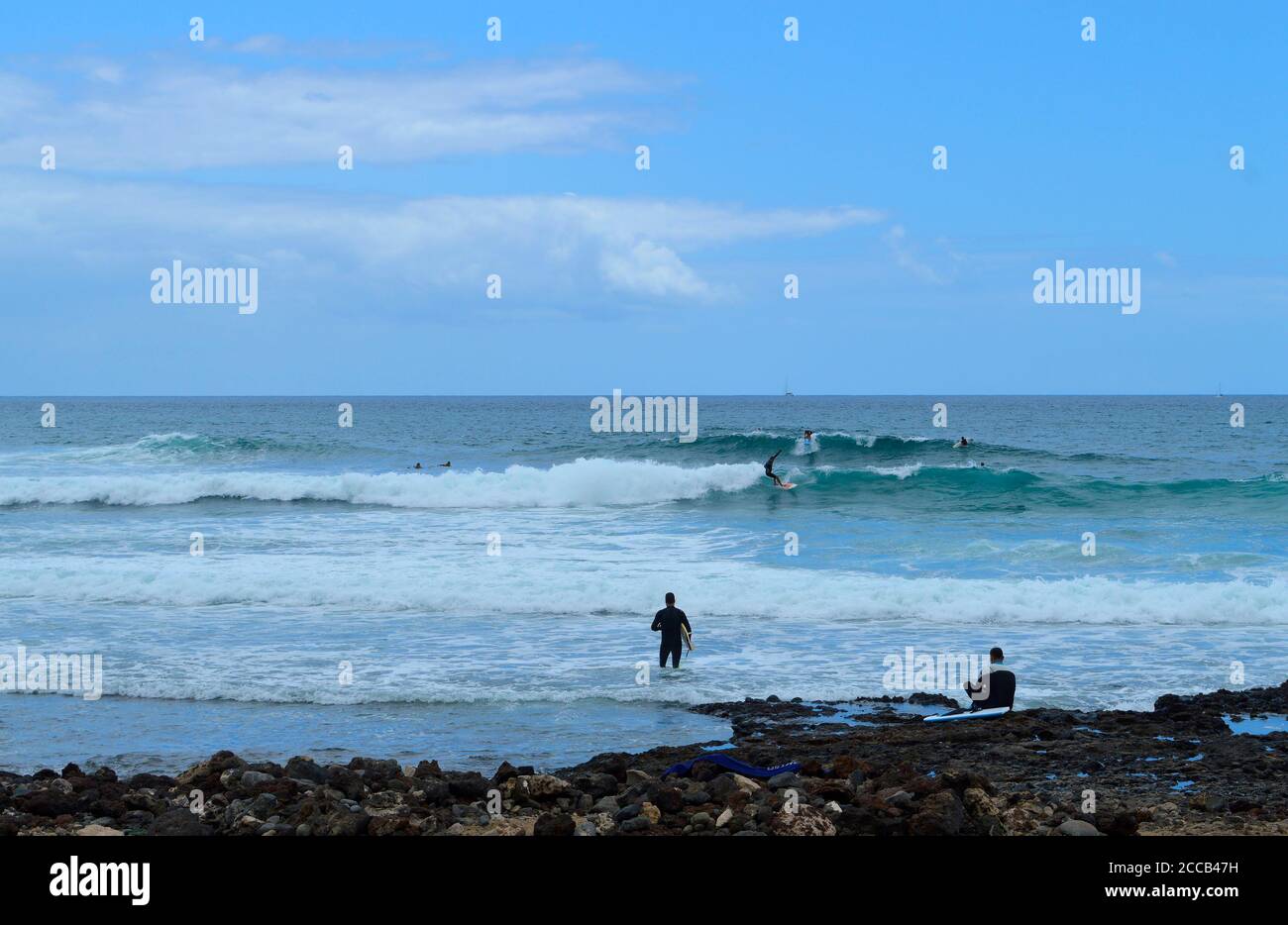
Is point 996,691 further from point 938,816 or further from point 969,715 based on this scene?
point 938,816

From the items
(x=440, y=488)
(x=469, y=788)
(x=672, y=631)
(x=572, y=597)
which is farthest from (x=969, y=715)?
(x=440, y=488)

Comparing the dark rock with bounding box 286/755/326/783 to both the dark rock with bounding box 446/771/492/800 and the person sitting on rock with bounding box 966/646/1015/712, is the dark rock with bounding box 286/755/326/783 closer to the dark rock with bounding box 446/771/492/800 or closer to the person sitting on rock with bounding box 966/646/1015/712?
the dark rock with bounding box 446/771/492/800

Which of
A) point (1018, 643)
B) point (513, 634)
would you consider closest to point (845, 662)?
point (1018, 643)

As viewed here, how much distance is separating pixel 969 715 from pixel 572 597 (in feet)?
26.8

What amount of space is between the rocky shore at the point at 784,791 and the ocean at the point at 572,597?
4.62 feet

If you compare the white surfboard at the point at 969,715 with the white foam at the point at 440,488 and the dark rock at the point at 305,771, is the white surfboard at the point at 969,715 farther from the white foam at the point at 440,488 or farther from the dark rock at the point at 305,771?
the white foam at the point at 440,488

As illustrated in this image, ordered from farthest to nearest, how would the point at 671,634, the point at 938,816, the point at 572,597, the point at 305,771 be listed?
the point at 572,597, the point at 671,634, the point at 305,771, the point at 938,816

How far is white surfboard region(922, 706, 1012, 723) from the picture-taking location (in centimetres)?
1146

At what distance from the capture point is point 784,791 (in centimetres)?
781

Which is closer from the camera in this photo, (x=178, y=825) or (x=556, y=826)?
(x=556, y=826)

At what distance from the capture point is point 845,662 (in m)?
14.5

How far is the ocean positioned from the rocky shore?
141cm
